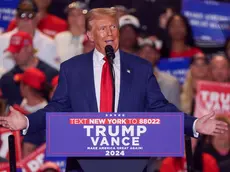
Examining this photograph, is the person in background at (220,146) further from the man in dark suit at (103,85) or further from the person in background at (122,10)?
the man in dark suit at (103,85)

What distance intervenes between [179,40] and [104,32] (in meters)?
4.30

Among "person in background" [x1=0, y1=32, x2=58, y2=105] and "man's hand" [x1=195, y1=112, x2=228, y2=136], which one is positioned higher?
"man's hand" [x1=195, y1=112, x2=228, y2=136]

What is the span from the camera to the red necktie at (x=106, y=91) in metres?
4.80

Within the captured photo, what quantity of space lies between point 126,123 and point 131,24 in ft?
15.3

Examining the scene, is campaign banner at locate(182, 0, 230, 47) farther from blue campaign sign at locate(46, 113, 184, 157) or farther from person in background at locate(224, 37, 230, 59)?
blue campaign sign at locate(46, 113, 184, 157)

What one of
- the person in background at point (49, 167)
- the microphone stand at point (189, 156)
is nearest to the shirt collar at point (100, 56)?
the microphone stand at point (189, 156)

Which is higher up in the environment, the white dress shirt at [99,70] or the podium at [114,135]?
the white dress shirt at [99,70]

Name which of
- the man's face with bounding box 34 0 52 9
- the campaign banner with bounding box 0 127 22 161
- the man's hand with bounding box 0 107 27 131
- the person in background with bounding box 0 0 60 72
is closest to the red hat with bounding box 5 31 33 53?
the person in background with bounding box 0 0 60 72

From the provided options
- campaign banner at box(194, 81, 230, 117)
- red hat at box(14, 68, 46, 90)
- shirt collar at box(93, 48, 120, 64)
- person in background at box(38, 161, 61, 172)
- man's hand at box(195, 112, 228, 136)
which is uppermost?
shirt collar at box(93, 48, 120, 64)

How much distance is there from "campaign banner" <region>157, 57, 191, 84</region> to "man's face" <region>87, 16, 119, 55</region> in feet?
12.8

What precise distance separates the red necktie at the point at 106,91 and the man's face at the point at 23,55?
362 centimetres

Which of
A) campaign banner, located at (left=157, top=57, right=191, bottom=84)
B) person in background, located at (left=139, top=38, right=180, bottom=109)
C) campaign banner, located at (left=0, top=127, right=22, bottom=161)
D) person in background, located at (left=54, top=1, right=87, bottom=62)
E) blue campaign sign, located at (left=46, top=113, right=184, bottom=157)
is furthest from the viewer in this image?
campaign banner, located at (left=157, top=57, right=191, bottom=84)

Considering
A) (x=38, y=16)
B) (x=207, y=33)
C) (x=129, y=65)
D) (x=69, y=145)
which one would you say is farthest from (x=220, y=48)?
(x=69, y=145)

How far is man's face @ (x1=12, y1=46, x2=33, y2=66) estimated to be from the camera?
8.40 m
